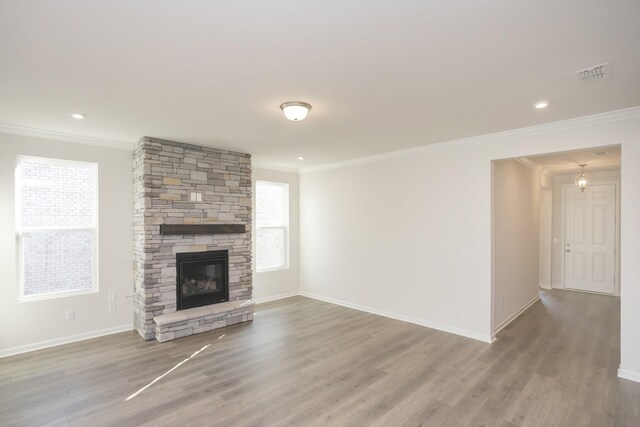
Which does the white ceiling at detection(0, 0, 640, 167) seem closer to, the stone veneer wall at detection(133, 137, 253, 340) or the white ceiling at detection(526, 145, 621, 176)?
the stone veneer wall at detection(133, 137, 253, 340)

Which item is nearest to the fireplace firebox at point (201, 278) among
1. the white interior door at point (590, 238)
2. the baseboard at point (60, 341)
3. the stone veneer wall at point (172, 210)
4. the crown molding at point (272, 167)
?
the stone veneer wall at point (172, 210)

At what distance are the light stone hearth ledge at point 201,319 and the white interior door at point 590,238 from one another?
6.78m

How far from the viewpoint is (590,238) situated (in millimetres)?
6738

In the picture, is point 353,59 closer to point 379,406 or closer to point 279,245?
point 379,406

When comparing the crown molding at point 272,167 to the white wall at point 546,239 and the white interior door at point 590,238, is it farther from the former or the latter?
the white interior door at point 590,238

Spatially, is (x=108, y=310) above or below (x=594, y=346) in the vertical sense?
above

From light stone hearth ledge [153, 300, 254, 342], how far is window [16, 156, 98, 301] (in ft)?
3.68

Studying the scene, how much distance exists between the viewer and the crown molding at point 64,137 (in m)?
3.76

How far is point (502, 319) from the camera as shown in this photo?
4.66m

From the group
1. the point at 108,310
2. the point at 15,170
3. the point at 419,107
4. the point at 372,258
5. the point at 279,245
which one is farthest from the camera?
the point at 279,245

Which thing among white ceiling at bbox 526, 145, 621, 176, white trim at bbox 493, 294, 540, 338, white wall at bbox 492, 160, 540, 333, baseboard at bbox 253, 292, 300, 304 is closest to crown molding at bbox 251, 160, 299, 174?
baseboard at bbox 253, 292, 300, 304

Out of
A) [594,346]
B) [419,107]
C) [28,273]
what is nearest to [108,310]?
[28,273]

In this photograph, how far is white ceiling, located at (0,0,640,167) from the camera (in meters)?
1.69

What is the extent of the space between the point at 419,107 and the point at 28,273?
485 centimetres
